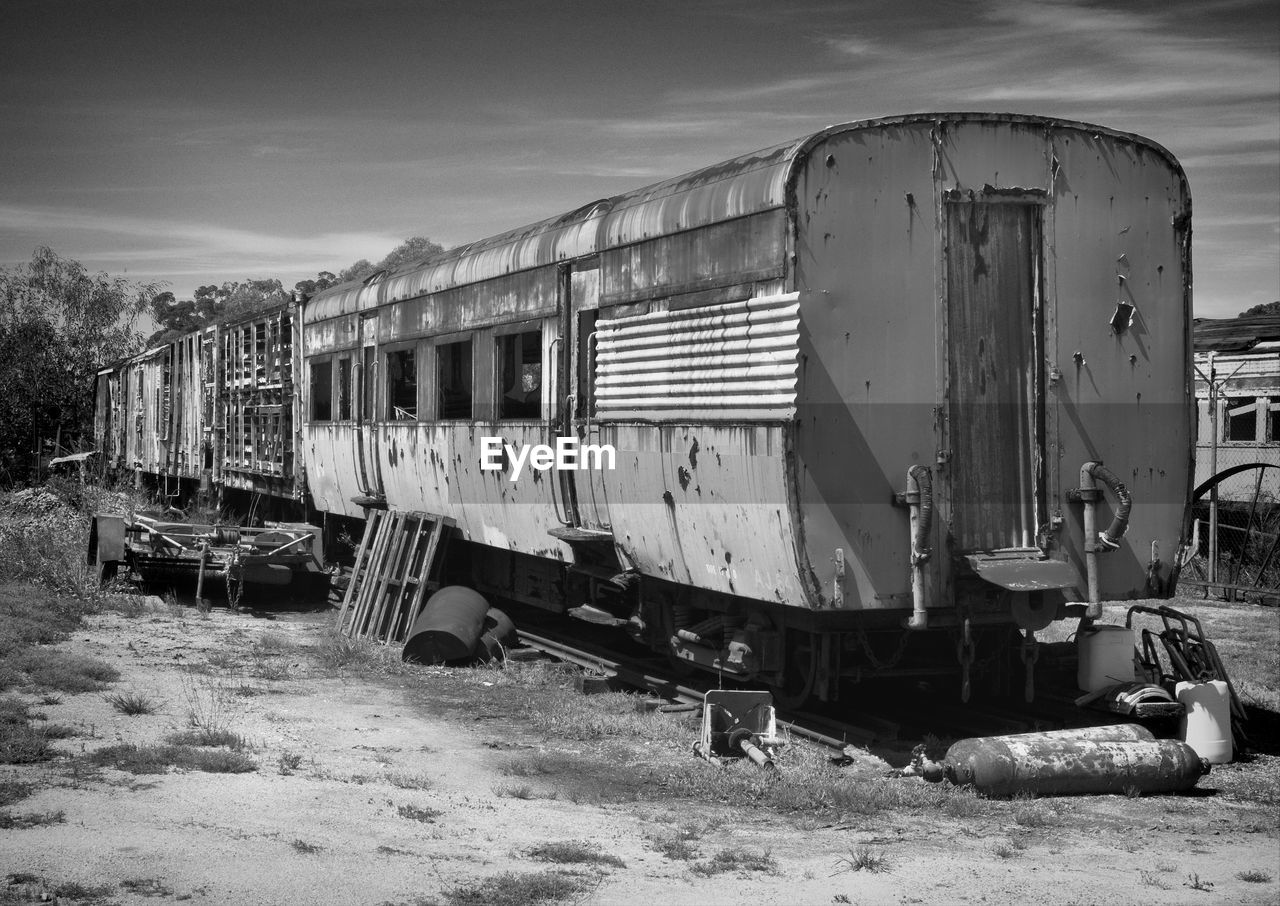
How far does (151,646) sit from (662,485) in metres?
5.38

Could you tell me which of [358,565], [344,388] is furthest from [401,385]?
[358,565]

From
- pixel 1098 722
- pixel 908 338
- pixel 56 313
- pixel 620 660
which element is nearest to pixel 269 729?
pixel 620 660

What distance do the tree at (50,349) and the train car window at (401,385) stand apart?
19360 millimetres

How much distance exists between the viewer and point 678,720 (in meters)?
8.69

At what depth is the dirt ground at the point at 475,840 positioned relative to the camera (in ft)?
17.1

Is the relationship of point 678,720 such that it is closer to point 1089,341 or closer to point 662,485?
point 662,485

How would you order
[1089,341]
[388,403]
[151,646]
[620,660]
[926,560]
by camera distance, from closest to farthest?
[926,560], [1089,341], [620,660], [151,646], [388,403]

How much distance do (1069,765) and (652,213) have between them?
4.43 meters

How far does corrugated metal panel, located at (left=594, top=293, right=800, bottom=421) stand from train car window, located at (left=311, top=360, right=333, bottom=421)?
21.8 feet

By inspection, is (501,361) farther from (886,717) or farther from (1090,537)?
(1090,537)

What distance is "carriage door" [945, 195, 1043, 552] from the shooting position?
764 centimetres

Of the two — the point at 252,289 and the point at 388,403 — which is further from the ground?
the point at 252,289

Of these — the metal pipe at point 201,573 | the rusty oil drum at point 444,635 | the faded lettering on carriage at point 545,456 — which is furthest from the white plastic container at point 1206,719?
the metal pipe at point 201,573

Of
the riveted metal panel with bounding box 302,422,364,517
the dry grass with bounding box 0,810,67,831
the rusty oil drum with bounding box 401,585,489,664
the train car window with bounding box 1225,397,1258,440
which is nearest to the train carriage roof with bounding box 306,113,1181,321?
the riveted metal panel with bounding box 302,422,364,517
